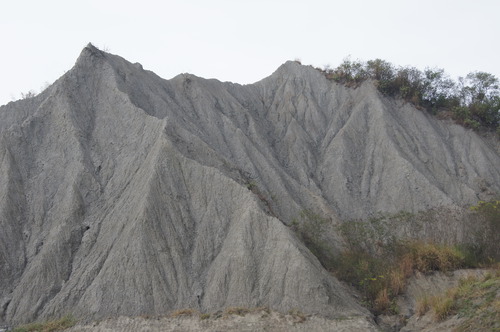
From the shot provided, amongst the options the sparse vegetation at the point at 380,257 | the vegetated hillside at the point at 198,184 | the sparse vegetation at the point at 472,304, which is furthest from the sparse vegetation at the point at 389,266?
the sparse vegetation at the point at 472,304

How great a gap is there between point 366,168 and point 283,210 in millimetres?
8753

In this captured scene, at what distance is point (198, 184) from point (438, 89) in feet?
80.5

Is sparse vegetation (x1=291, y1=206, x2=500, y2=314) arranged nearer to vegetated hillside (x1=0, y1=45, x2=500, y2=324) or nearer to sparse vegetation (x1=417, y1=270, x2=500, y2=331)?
vegetated hillside (x1=0, y1=45, x2=500, y2=324)

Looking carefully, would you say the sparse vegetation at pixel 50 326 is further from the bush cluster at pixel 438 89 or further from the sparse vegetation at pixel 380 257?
the bush cluster at pixel 438 89

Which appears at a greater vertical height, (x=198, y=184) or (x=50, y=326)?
(x=198, y=184)

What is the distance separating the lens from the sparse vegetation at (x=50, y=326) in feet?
56.5

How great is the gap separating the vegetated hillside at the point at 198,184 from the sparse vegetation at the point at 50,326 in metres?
0.40

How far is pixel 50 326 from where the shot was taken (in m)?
17.3

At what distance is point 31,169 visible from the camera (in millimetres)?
24391

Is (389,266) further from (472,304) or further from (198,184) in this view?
(198,184)

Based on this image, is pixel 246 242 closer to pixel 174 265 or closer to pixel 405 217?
pixel 174 265

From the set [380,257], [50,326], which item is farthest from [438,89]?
[50,326]

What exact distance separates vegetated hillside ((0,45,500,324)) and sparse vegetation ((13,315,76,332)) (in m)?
0.40

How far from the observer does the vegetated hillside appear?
18.6 meters
